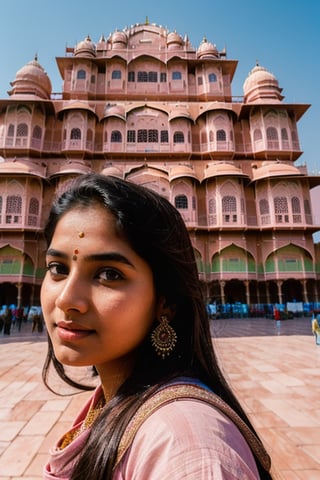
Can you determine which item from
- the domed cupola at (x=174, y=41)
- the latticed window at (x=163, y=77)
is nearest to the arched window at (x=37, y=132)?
the latticed window at (x=163, y=77)

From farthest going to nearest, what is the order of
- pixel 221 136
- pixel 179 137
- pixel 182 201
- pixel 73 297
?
pixel 179 137, pixel 221 136, pixel 182 201, pixel 73 297

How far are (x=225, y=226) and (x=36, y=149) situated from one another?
14362mm

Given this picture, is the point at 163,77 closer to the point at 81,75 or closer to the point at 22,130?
the point at 81,75

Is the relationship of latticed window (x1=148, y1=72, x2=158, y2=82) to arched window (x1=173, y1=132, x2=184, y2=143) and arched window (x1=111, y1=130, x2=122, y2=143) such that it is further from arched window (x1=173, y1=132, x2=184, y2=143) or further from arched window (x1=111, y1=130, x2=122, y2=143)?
arched window (x1=111, y1=130, x2=122, y2=143)

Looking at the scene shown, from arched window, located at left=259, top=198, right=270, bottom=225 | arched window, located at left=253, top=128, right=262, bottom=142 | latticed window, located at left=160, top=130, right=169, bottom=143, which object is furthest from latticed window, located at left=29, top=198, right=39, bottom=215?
arched window, located at left=253, top=128, right=262, bottom=142

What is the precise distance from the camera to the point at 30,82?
2300 centimetres

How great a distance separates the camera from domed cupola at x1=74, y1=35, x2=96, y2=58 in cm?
2480

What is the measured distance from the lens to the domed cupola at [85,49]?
24795 millimetres

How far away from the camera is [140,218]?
903 mm

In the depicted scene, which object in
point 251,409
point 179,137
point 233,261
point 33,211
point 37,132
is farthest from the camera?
point 179,137

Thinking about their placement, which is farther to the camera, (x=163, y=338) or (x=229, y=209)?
(x=229, y=209)

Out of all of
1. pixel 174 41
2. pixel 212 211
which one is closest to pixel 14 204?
pixel 212 211

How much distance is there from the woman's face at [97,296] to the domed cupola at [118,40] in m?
29.9

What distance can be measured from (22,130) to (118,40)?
12.3 metres
